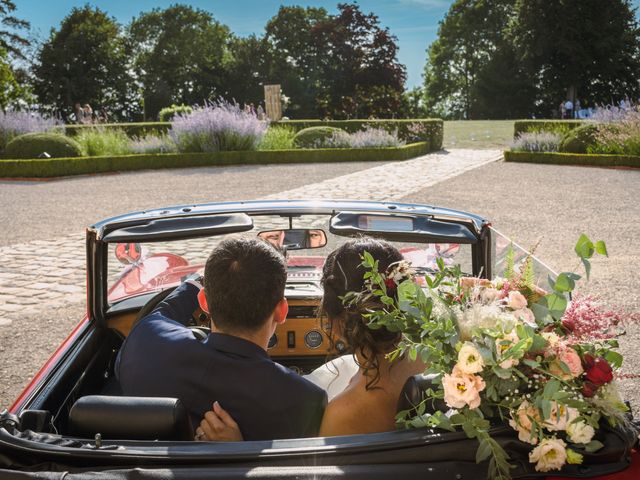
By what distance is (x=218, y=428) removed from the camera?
2.19 metres

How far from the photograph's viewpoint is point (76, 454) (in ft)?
5.43

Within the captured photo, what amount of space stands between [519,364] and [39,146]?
21987 mm

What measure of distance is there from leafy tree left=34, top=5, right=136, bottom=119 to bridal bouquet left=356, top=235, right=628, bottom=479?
6233 centimetres

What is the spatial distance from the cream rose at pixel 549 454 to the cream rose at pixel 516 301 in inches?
13.2

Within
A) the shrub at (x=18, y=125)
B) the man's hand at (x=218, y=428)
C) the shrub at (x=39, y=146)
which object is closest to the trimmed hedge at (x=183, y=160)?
the shrub at (x=39, y=146)

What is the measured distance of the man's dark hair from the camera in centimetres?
231

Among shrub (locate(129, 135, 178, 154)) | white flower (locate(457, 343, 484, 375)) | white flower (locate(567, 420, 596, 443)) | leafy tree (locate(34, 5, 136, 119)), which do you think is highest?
leafy tree (locate(34, 5, 136, 119))

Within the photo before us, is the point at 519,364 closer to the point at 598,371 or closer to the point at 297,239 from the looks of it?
the point at 598,371

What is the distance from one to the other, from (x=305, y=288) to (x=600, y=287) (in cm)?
470

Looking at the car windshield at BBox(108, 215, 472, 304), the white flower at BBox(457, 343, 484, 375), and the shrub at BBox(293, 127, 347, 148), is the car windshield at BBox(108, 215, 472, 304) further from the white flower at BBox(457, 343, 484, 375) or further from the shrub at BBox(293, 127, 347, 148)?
the shrub at BBox(293, 127, 347, 148)

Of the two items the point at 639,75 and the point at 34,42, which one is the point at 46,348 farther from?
the point at 34,42

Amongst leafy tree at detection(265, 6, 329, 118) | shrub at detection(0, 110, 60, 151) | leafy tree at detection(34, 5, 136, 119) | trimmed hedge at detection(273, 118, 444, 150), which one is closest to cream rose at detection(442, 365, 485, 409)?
shrub at detection(0, 110, 60, 151)

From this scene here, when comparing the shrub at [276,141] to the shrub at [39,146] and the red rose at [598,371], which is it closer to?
the shrub at [39,146]

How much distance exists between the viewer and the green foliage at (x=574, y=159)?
63.6 ft
